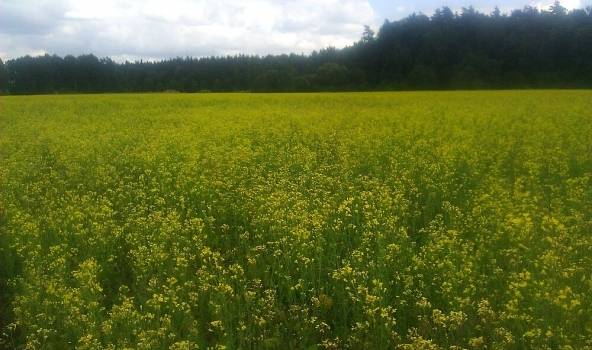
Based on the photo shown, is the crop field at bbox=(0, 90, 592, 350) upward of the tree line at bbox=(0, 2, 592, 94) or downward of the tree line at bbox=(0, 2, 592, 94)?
downward

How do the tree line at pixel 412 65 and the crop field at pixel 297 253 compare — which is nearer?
the crop field at pixel 297 253

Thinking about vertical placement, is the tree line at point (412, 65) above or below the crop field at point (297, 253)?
above

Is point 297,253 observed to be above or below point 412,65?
below

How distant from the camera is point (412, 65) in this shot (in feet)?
198

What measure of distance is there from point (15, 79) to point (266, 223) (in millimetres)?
69042

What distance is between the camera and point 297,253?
4945mm

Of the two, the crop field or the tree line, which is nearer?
the crop field

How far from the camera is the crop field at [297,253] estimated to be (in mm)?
3865

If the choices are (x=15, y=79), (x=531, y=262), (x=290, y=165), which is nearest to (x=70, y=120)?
(x=290, y=165)

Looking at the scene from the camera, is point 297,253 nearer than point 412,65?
Yes

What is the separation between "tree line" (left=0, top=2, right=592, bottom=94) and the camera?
52188 millimetres

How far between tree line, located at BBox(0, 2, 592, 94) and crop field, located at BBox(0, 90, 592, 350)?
136 feet

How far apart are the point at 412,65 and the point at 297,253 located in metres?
58.3

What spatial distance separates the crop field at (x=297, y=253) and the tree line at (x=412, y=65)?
4144cm
